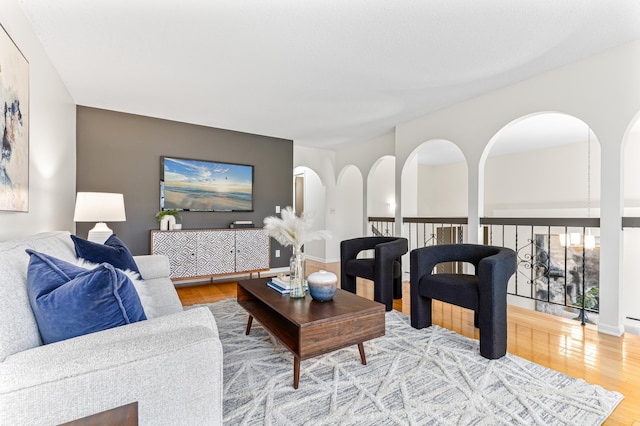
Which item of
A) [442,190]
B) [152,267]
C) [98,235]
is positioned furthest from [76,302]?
[442,190]

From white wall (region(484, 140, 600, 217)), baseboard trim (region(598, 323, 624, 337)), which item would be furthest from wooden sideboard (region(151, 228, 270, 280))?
white wall (region(484, 140, 600, 217))

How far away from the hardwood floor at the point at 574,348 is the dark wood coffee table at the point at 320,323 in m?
1.13

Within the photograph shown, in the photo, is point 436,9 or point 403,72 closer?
point 436,9

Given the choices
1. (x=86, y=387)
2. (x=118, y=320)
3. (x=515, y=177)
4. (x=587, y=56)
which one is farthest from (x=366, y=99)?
(x=515, y=177)

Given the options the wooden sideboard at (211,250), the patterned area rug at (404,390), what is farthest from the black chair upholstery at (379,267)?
the wooden sideboard at (211,250)

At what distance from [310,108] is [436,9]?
2054mm

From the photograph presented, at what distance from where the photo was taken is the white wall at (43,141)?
1878 millimetres

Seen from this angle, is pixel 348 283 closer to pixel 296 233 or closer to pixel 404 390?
pixel 296 233

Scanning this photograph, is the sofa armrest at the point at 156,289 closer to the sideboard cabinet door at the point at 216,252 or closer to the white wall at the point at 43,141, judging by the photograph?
the white wall at the point at 43,141

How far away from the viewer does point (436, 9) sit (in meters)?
1.98

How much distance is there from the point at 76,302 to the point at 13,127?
1.45 meters

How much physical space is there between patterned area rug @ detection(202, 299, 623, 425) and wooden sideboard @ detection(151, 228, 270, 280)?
78.8 inches

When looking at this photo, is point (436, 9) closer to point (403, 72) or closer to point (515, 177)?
point (403, 72)

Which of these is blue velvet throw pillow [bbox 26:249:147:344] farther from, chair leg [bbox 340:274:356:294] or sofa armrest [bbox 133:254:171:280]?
chair leg [bbox 340:274:356:294]
